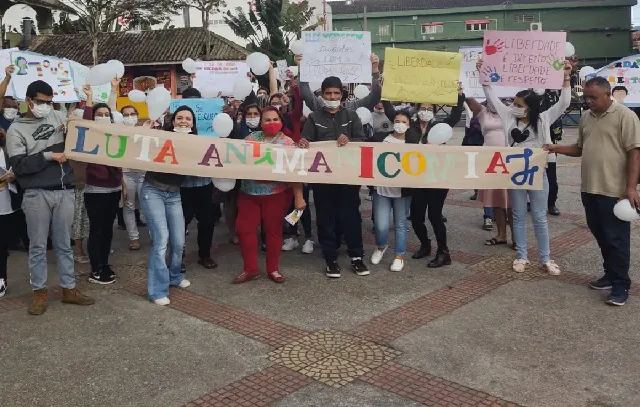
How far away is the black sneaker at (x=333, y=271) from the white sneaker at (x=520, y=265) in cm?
177

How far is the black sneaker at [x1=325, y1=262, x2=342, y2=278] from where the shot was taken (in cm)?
625

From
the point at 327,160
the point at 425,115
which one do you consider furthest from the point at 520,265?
the point at 327,160

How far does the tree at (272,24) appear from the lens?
3431 centimetres

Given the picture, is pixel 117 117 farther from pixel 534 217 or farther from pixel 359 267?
pixel 534 217

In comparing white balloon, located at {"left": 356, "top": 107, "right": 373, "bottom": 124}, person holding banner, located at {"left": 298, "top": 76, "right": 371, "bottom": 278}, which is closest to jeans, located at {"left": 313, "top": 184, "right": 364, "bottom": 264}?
person holding banner, located at {"left": 298, "top": 76, "right": 371, "bottom": 278}

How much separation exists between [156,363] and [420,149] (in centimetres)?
320

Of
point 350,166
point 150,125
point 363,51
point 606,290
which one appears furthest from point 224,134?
point 606,290

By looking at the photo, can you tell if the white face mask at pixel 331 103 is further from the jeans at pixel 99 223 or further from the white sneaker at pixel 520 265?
the white sneaker at pixel 520 265

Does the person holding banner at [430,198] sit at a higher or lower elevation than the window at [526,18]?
lower

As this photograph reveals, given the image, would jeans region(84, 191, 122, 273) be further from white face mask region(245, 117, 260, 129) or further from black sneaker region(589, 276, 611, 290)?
black sneaker region(589, 276, 611, 290)

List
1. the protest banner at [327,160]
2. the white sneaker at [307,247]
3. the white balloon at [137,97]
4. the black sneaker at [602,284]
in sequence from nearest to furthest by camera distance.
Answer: the black sneaker at [602,284]
the protest banner at [327,160]
the white sneaker at [307,247]
the white balloon at [137,97]

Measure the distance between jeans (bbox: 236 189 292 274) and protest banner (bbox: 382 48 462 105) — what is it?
166cm

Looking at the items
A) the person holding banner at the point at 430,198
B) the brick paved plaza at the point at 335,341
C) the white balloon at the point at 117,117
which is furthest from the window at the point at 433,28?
the white balloon at the point at 117,117

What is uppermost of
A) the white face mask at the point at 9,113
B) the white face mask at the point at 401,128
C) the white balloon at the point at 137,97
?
the white balloon at the point at 137,97
